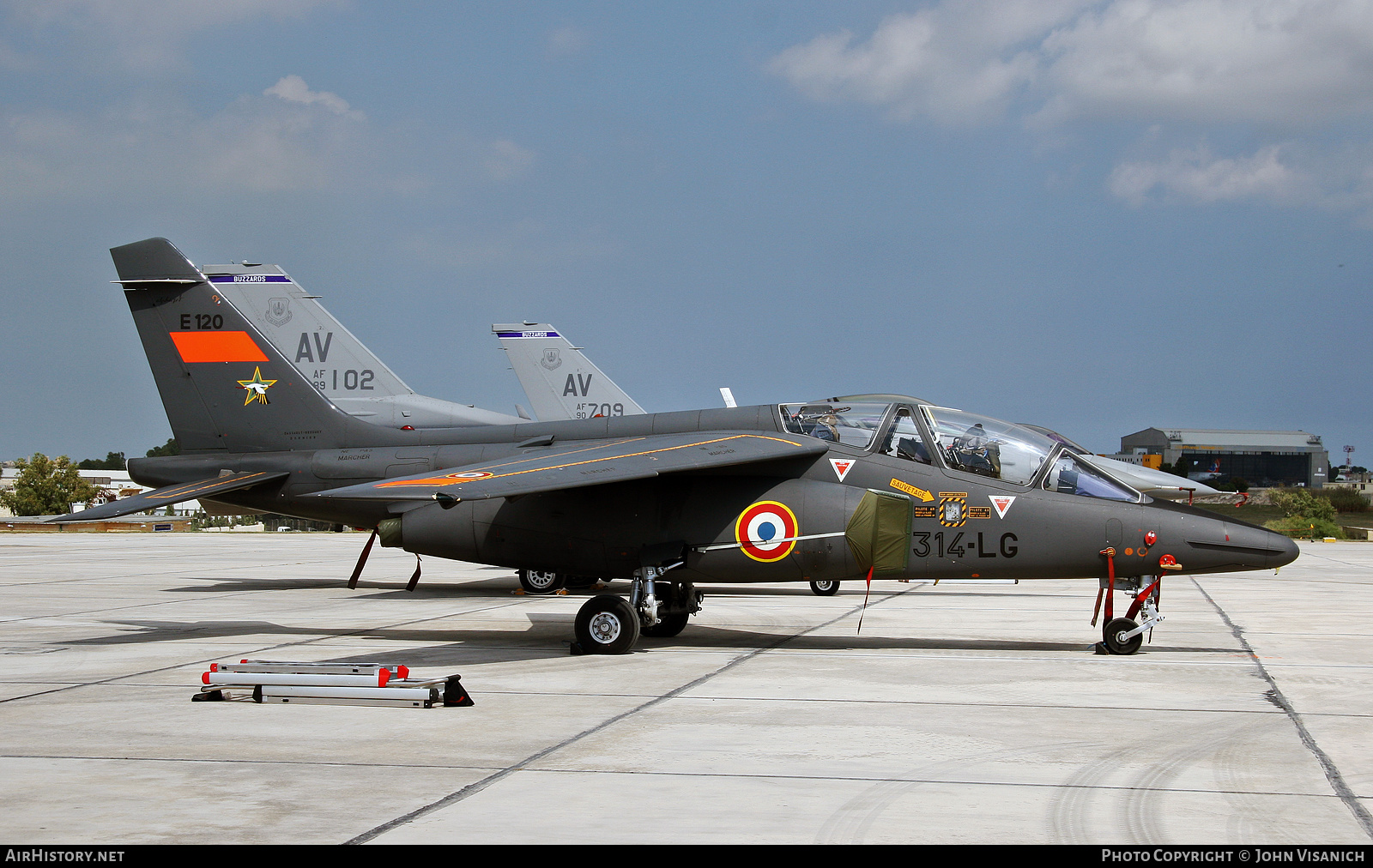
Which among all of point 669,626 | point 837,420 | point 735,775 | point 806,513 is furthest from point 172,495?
point 735,775

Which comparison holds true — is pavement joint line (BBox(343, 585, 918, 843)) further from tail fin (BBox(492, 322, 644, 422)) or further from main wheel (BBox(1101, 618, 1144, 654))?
tail fin (BBox(492, 322, 644, 422))

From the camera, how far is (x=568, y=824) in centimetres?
507

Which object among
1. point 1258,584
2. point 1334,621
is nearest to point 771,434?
point 1334,621

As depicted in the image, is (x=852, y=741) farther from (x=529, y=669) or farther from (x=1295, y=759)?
(x=529, y=669)

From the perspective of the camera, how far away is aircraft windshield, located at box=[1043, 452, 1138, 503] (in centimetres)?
1098

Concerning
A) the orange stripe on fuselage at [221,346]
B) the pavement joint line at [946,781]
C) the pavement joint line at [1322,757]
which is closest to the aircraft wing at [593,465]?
the pavement joint line at [946,781]

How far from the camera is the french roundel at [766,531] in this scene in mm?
11094

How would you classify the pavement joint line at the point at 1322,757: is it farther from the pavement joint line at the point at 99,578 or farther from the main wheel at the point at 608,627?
the pavement joint line at the point at 99,578

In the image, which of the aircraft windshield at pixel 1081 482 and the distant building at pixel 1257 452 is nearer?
the aircraft windshield at pixel 1081 482

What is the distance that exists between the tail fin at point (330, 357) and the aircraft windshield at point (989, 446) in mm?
11460

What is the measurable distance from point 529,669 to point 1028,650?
5107mm

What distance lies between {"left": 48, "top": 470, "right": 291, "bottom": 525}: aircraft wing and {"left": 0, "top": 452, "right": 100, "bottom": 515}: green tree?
62486mm

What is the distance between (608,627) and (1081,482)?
488 cm

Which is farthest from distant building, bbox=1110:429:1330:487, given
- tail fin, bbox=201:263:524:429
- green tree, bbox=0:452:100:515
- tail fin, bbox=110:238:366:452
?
tail fin, bbox=110:238:366:452
